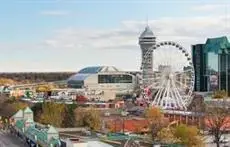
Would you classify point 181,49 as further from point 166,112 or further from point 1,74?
point 1,74

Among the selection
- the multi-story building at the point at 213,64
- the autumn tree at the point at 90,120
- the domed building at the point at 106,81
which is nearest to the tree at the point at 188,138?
the autumn tree at the point at 90,120

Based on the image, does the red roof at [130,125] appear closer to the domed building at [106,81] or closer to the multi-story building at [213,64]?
the multi-story building at [213,64]

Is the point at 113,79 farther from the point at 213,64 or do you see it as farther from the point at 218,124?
the point at 218,124

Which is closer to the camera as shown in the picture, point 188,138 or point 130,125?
point 188,138

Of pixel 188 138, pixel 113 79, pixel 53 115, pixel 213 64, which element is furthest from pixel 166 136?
pixel 113 79

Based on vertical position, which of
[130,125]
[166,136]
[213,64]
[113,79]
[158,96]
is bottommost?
[130,125]

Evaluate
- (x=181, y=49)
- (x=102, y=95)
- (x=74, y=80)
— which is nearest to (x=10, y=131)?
(x=181, y=49)
